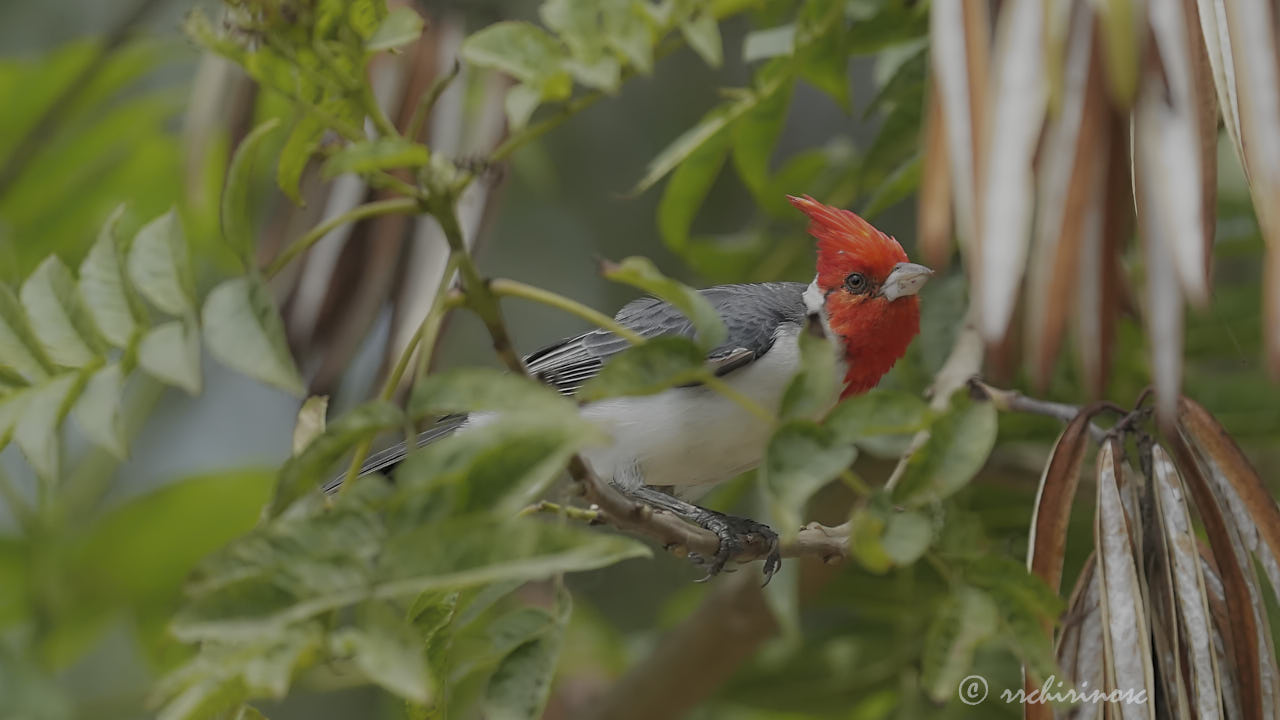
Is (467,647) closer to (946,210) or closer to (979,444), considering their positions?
(979,444)

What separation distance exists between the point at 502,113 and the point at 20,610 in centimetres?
164

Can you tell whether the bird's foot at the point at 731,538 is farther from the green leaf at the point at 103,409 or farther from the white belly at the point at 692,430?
the green leaf at the point at 103,409

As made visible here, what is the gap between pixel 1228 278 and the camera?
309 centimetres

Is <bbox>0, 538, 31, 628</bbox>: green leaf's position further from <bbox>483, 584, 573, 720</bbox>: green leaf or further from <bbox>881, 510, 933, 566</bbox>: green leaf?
<bbox>881, 510, 933, 566</bbox>: green leaf

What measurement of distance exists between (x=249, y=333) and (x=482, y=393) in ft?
0.68

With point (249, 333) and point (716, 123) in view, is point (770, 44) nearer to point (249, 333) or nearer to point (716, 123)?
point (716, 123)

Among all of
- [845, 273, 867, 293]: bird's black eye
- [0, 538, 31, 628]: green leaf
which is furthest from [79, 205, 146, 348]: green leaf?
[0, 538, 31, 628]: green leaf

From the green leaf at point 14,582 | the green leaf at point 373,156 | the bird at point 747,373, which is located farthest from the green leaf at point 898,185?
the green leaf at point 14,582

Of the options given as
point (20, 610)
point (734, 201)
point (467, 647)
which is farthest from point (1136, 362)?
point (20, 610)

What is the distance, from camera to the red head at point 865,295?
5.82 ft

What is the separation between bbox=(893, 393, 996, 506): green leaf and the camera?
3.58ft

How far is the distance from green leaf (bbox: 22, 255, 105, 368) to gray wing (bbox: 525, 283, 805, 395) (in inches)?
27.1

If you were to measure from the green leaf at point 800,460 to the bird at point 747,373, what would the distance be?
0.68 metres

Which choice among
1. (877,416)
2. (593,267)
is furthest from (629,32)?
(593,267)
